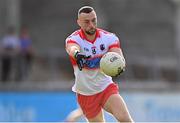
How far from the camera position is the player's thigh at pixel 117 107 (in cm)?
1275

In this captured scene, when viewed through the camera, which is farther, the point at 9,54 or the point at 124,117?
the point at 9,54

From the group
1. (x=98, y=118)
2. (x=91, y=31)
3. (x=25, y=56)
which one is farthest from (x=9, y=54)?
(x=91, y=31)

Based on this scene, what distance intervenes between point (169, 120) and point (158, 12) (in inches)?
391

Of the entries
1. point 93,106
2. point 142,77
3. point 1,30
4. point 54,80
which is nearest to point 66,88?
point 54,80

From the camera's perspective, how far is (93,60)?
511 inches

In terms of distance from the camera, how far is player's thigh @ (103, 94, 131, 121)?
12.7 m

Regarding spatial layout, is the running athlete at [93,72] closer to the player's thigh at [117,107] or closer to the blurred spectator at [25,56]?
the player's thigh at [117,107]

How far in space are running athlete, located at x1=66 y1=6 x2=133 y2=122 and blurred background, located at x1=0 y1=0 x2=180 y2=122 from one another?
929 cm

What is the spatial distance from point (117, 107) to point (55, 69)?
11677 millimetres

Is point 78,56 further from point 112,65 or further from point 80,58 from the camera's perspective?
point 112,65

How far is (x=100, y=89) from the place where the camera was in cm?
1317

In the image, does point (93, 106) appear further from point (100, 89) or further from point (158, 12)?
point (158, 12)

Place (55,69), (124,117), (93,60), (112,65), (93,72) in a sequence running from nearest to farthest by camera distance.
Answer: (112,65) < (124,117) < (93,60) < (93,72) < (55,69)

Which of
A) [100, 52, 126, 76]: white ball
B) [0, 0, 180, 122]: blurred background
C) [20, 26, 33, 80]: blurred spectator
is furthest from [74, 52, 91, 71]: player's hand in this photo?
[20, 26, 33, 80]: blurred spectator
